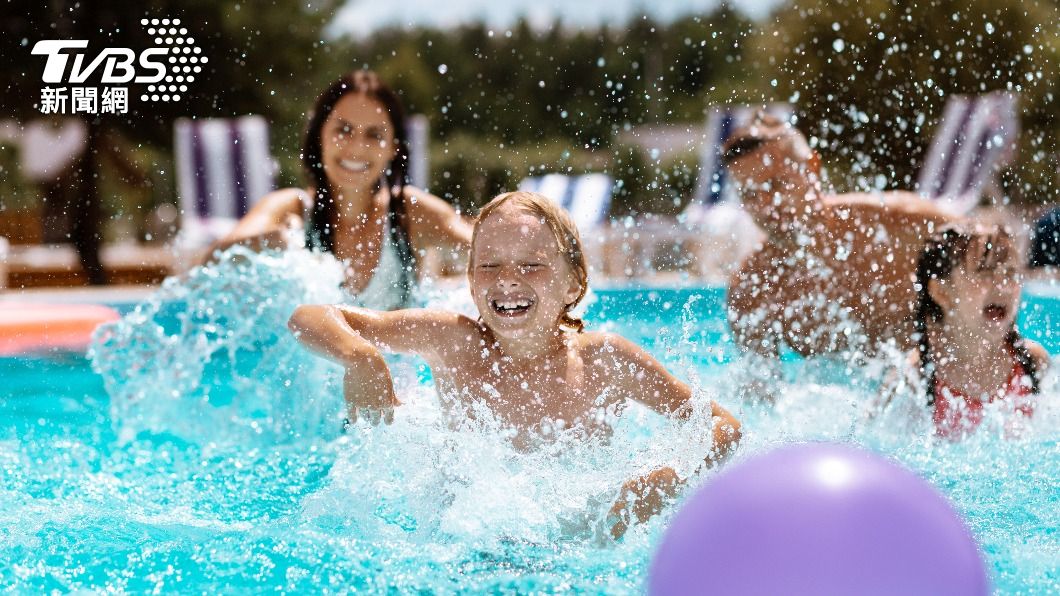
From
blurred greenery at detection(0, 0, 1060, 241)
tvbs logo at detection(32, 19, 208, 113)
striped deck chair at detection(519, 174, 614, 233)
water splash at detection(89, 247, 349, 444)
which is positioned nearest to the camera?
water splash at detection(89, 247, 349, 444)

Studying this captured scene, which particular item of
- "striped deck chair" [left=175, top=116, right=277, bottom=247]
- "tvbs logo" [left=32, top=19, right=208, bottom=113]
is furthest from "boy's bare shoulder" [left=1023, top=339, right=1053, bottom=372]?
"tvbs logo" [left=32, top=19, right=208, bottom=113]

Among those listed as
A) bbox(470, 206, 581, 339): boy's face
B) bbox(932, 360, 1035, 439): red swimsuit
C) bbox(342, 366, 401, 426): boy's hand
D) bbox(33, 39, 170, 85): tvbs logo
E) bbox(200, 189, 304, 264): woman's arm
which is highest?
bbox(33, 39, 170, 85): tvbs logo

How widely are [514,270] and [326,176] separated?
1798 mm

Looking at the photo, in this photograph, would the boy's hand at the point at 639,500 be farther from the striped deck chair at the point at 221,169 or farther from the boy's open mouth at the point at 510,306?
the striped deck chair at the point at 221,169

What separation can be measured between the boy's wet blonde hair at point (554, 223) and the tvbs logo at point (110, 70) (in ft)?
→ 33.0

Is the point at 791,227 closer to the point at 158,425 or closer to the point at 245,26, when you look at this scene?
the point at 158,425

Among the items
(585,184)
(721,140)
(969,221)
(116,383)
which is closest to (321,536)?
(116,383)

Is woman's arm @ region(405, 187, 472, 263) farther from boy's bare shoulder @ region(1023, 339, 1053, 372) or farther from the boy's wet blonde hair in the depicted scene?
boy's bare shoulder @ region(1023, 339, 1053, 372)

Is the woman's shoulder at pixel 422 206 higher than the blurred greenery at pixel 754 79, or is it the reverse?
the blurred greenery at pixel 754 79

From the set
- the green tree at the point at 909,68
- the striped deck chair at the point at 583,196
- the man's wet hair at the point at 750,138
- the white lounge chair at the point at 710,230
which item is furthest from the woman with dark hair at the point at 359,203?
the green tree at the point at 909,68

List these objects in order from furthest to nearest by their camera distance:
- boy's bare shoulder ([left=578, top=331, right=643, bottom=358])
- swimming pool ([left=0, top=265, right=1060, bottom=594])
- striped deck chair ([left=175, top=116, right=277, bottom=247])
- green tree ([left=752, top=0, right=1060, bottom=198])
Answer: green tree ([left=752, top=0, right=1060, bottom=198]), striped deck chair ([left=175, top=116, right=277, bottom=247]), boy's bare shoulder ([left=578, top=331, right=643, bottom=358]), swimming pool ([left=0, top=265, right=1060, bottom=594])

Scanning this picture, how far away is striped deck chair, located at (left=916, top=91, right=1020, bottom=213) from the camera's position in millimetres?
10156

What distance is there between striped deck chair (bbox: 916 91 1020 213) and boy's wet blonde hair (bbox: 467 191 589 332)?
24.5 ft

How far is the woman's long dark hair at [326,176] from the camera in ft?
15.1
